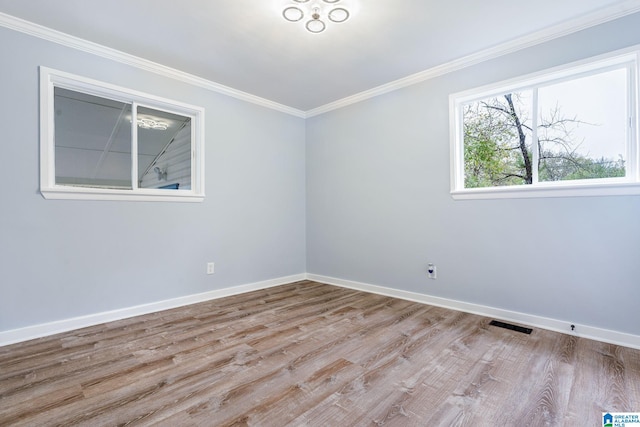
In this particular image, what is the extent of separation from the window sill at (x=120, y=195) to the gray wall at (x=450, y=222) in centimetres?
186

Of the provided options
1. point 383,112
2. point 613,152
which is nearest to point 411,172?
point 383,112

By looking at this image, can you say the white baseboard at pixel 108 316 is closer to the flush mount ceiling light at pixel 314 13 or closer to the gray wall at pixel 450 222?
the gray wall at pixel 450 222

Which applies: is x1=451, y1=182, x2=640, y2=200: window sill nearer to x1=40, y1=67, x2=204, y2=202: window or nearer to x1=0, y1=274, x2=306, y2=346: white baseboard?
x1=0, y1=274, x2=306, y2=346: white baseboard

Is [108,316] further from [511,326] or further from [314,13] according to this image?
[511,326]

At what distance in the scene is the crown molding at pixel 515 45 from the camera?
2302 mm

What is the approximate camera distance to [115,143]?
3.16 m

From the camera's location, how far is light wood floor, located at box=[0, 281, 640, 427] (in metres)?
1.52

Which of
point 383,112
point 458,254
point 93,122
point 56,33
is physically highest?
point 56,33

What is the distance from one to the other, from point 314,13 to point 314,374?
102 inches

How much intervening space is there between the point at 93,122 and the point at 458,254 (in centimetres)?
393

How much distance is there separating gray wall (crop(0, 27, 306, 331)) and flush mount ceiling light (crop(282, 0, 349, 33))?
1.66 meters

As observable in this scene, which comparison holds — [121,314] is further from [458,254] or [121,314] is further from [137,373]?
[458,254]

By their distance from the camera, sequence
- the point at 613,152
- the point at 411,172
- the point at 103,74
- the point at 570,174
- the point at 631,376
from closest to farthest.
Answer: the point at 631,376 → the point at 613,152 → the point at 570,174 → the point at 103,74 → the point at 411,172

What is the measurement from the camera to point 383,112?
374 cm
